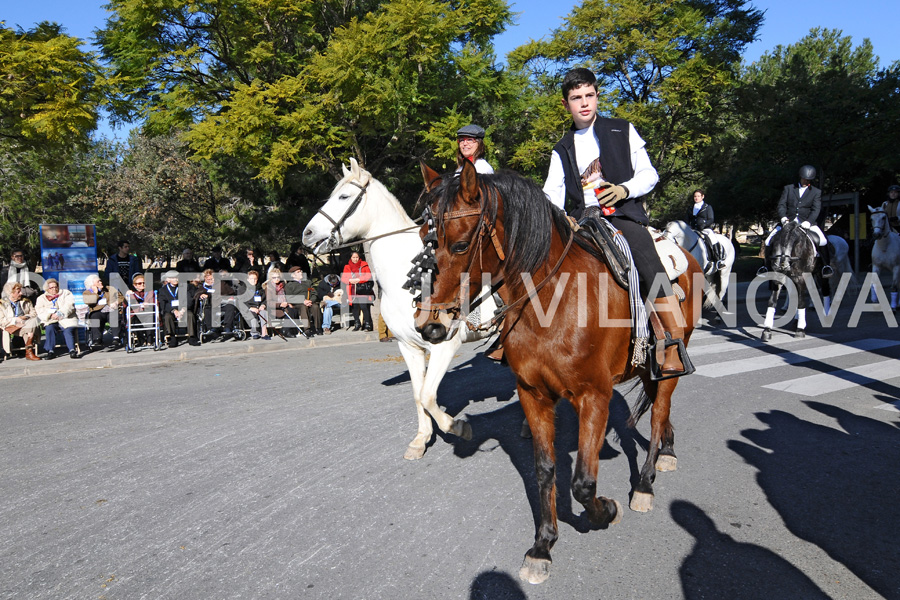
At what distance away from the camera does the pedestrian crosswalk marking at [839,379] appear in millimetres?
7383

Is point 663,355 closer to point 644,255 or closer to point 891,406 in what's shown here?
point 644,255

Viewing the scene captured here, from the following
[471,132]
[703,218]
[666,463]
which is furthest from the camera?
[703,218]

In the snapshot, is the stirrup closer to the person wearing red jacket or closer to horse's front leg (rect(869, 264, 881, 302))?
the person wearing red jacket

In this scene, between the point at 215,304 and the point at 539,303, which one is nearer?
the point at 539,303

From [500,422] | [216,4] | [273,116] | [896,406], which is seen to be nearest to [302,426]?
[500,422]

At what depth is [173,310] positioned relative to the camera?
13125 millimetres

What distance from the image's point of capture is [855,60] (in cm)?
3950

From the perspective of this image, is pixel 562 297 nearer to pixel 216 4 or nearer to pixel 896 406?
pixel 896 406

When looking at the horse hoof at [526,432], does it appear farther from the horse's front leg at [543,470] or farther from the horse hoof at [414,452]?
the horse's front leg at [543,470]

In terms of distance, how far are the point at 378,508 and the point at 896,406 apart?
18.6ft

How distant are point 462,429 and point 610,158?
2.60 metres

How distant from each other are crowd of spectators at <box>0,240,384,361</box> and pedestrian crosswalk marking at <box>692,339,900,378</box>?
25.0ft

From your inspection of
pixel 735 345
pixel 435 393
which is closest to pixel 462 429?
pixel 435 393

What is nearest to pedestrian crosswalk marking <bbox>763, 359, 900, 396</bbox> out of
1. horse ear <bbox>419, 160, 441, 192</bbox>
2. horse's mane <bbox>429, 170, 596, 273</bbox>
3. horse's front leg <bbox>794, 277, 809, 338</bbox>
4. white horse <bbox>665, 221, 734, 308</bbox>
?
horse's front leg <bbox>794, 277, 809, 338</bbox>
